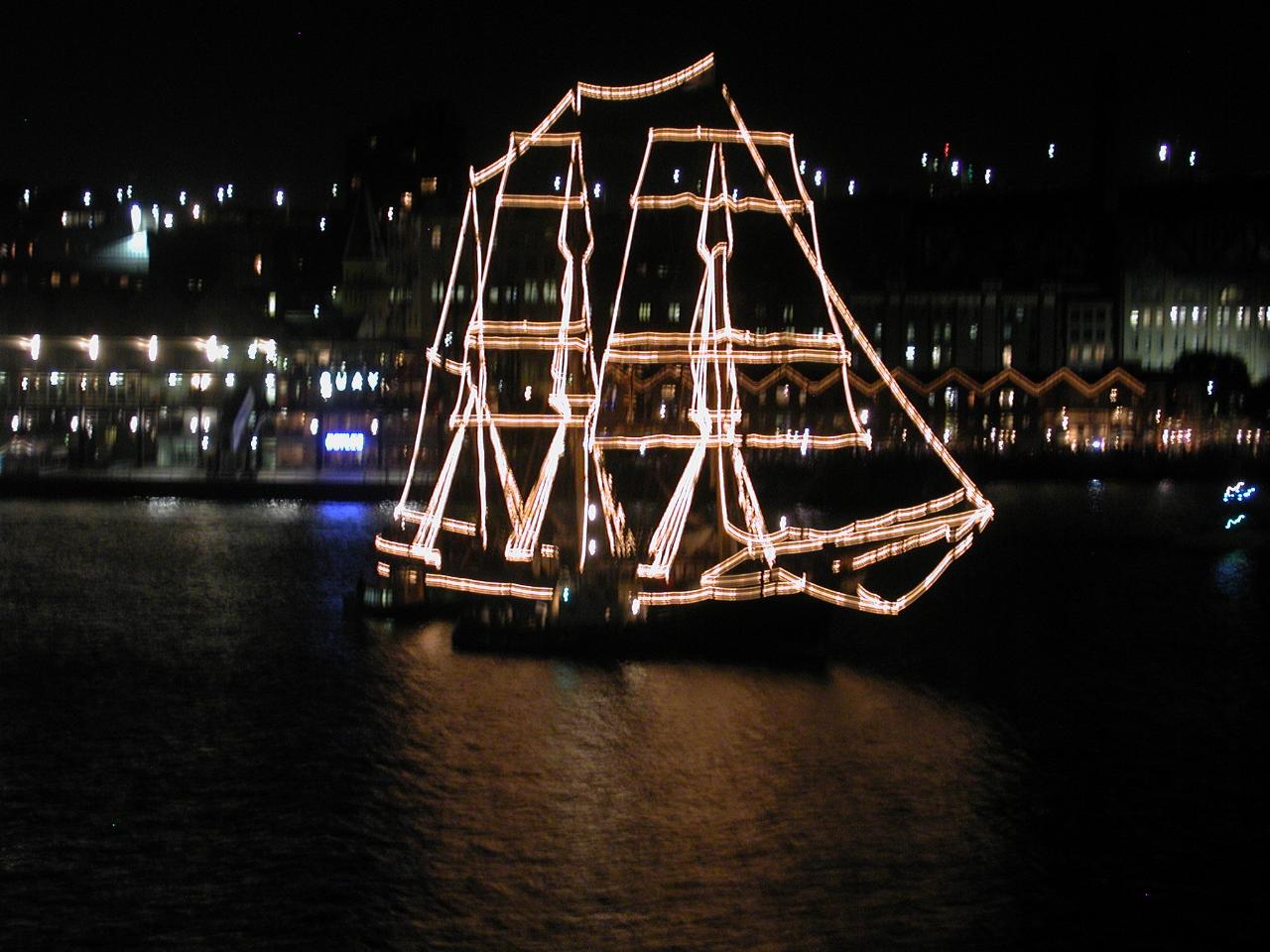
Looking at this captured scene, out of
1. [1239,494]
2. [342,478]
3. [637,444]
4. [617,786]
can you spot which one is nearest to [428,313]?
[342,478]

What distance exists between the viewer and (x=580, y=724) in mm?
26172

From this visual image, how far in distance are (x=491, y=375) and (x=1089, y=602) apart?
2228cm

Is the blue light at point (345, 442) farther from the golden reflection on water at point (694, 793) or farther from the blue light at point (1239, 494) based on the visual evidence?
the golden reflection on water at point (694, 793)

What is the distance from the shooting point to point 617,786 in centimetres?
2320

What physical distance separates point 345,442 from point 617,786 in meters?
63.0

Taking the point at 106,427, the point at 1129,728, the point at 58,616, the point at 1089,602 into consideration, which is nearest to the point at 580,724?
the point at 1129,728

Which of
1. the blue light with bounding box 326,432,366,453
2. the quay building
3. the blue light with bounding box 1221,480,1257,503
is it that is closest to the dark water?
the blue light with bounding box 1221,480,1257,503

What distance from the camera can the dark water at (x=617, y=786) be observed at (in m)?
18.2

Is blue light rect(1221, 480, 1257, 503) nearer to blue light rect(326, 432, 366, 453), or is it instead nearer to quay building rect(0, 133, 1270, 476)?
quay building rect(0, 133, 1270, 476)

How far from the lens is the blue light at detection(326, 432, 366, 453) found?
84000 mm

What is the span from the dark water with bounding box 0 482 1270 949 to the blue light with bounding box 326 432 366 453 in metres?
44.1

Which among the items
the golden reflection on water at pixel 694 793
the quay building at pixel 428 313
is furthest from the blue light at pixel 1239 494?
the golden reflection on water at pixel 694 793

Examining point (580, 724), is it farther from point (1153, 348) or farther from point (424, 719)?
point (1153, 348)

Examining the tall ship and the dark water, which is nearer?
the dark water
